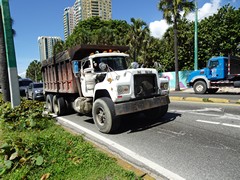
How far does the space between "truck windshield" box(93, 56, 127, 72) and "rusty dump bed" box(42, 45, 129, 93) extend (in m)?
0.95

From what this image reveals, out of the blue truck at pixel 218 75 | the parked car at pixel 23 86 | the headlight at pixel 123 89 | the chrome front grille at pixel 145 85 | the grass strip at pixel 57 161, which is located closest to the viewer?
the grass strip at pixel 57 161

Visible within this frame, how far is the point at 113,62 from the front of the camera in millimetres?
7543

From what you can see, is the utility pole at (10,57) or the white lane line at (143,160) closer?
the white lane line at (143,160)

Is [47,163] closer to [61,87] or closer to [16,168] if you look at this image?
[16,168]

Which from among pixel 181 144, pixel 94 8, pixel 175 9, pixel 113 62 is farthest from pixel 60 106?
pixel 94 8

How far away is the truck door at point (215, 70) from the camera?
610 inches

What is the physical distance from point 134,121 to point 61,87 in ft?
13.0

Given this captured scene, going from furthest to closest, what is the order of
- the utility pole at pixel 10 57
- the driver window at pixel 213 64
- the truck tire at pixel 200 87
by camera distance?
the truck tire at pixel 200 87 < the driver window at pixel 213 64 < the utility pole at pixel 10 57

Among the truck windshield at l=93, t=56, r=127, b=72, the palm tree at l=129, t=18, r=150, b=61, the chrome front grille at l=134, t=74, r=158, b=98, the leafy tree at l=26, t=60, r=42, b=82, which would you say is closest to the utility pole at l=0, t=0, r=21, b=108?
the truck windshield at l=93, t=56, r=127, b=72

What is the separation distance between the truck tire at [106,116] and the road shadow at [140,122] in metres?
0.44

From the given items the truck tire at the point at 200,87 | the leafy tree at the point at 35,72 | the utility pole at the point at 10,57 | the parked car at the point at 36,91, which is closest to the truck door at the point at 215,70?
the truck tire at the point at 200,87

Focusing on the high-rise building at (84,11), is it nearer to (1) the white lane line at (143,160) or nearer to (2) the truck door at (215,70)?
(2) the truck door at (215,70)

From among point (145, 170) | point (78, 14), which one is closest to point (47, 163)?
point (145, 170)

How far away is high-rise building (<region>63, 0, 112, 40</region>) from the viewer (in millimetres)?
116094
